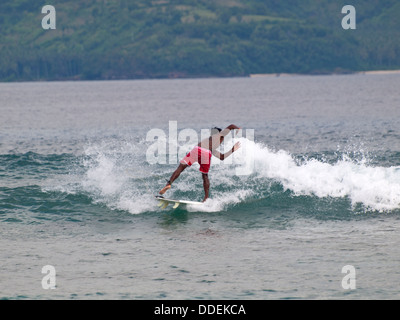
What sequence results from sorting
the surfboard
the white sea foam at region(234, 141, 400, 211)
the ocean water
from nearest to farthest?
the ocean water
the surfboard
the white sea foam at region(234, 141, 400, 211)

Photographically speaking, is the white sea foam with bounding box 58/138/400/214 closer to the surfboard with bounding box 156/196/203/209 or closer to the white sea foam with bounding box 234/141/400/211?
the white sea foam with bounding box 234/141/400/211

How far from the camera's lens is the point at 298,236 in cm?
1548

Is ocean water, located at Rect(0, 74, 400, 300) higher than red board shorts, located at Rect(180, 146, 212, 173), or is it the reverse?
red board shorts, located at Rect(180, 146, 212, 173)

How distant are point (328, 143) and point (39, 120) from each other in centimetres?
3630

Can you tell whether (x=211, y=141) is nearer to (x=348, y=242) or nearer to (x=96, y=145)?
(x=348, y=242)

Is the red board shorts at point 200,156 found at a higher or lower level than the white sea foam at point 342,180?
higher

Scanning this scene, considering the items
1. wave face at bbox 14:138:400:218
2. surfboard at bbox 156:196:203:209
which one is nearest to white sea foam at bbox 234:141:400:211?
wave face at bbox 14:138:400:218

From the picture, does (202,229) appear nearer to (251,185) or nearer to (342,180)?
(251,185)

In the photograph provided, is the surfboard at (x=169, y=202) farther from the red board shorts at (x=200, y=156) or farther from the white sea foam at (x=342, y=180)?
the white sea foam at (x=342, y=180)

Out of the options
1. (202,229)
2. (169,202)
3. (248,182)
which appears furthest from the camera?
(248,182)

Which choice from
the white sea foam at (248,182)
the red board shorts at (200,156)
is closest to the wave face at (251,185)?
the white sea foam at (248,182)

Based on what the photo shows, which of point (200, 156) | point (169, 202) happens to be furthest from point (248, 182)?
point (200, 156)
